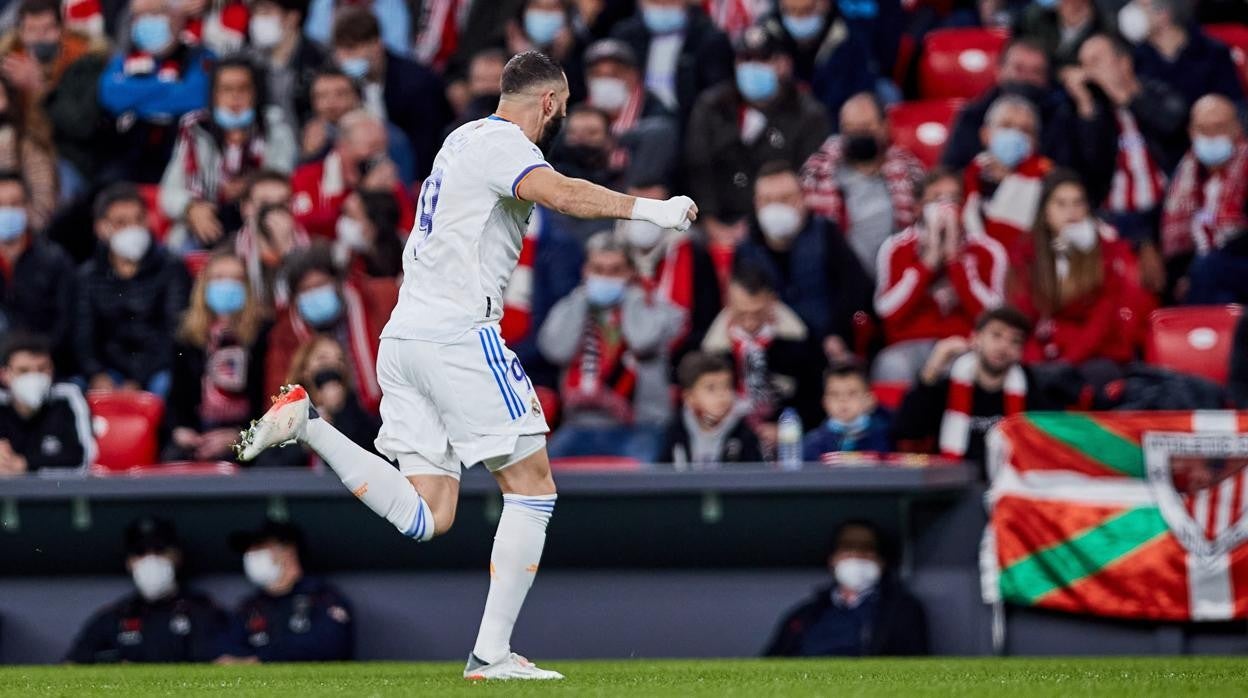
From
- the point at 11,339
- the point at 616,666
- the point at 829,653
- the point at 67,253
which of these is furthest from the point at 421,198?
the point at 67,253

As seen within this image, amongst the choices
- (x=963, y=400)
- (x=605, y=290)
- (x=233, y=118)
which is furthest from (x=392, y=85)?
(x=963, y=400)

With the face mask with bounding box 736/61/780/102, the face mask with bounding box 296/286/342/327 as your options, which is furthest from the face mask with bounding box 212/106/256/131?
the face mask with bounding box 736/61/780/102

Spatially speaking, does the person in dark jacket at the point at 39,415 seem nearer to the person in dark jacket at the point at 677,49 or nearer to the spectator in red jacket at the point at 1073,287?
the person in dark jacket at the point at 677,49

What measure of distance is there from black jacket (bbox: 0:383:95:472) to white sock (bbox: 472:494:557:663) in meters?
4.54

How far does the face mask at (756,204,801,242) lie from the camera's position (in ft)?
35.4

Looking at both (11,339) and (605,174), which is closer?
(11,339)

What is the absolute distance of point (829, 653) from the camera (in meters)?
8.82

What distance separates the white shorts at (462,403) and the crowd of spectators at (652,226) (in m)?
2.93

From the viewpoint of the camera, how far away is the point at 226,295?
10984mm

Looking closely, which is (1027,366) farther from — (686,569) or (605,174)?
(605,174)

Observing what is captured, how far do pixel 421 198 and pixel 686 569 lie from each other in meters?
3.33

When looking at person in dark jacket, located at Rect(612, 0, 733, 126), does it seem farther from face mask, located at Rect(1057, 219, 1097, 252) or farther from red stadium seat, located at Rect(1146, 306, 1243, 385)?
red stadium seat, located at Rect(1146, 306, 1243, 385)

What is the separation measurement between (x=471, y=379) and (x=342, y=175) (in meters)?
5.62

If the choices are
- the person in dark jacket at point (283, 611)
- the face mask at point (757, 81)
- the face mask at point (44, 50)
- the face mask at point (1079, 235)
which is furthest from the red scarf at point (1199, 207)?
the face mask at point (44, 50)
